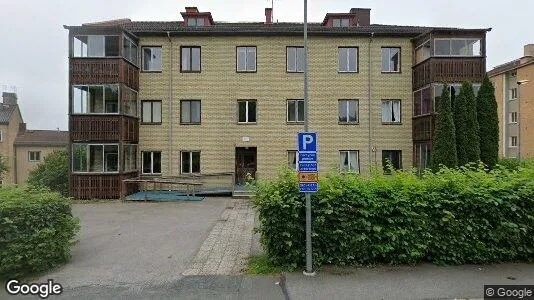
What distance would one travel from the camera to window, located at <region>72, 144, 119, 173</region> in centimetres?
1656

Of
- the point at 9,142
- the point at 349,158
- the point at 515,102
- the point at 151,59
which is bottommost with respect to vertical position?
the point at 349,158

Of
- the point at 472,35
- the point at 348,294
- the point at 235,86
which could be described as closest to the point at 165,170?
the point at 235,86

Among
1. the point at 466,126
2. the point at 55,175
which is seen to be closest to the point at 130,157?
the point at 55,175

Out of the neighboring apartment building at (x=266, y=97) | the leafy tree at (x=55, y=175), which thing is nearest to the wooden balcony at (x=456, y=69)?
the neighboring apartment building at (x=266, y=97)

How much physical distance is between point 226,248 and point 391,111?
565 inches

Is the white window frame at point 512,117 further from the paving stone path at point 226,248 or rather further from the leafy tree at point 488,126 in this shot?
the paving stone path at point 226,248

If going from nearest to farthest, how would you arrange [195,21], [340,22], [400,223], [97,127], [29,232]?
[29,232]
[400,223]
[97,127]
[195,21]
[340,22]

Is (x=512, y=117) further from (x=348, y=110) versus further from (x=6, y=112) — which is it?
(x=6, y=112)

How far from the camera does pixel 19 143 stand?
129 ft

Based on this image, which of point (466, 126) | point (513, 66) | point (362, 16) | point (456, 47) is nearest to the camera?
point (466, 126)

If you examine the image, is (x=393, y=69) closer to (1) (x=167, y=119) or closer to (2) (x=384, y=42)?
(2) (x=384, y=42)

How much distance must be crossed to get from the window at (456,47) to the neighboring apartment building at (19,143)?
126ft

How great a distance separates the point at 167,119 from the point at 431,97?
13.8 m

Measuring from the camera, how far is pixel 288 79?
18.8 m
